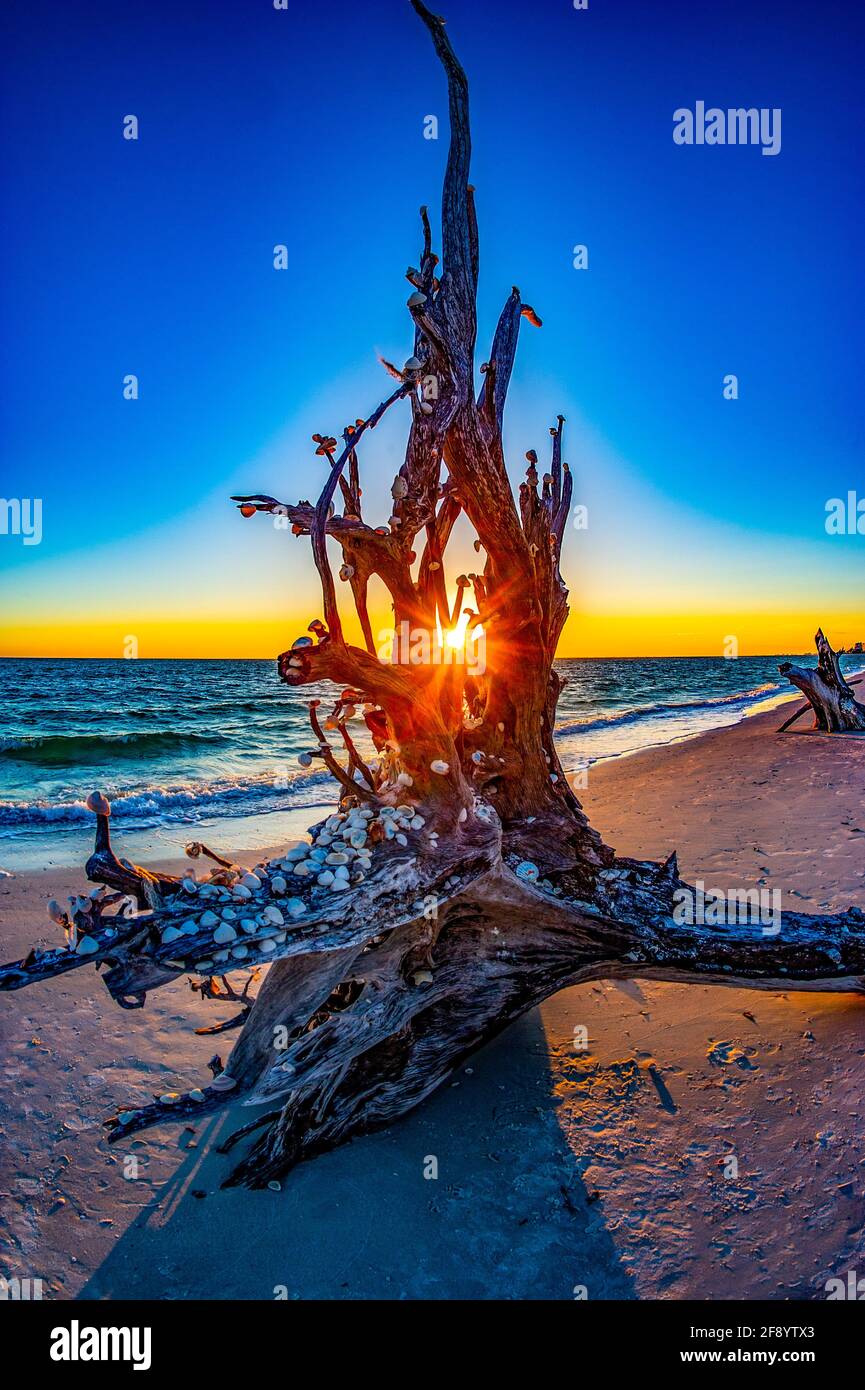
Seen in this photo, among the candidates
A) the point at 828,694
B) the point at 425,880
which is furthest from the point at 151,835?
the point at 828,694

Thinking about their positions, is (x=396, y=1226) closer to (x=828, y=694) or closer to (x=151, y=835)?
(x=151, y=835)

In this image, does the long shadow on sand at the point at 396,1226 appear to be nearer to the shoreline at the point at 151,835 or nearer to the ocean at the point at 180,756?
the ocean at the point at 180,756

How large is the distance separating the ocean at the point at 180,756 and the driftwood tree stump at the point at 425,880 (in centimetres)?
356

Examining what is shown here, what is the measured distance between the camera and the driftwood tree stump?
10.1 feet

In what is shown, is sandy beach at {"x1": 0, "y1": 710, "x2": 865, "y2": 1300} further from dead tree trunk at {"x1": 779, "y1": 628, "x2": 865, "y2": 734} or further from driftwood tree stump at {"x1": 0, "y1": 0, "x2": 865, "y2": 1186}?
dead tree trunk at {"x1": 779, "y1": 628, "x2": 865, "y2": 734}

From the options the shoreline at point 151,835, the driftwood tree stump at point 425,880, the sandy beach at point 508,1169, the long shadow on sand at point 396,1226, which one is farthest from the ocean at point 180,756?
the long shadow on sand at point 396,1226

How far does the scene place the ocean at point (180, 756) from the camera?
11259mm

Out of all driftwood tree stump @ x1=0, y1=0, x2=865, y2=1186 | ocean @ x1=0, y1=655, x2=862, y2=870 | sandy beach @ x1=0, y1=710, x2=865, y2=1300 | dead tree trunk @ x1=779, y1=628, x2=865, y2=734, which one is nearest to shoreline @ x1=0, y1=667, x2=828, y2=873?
ocean @ x1=0, y1=655, x2=862, y2=870

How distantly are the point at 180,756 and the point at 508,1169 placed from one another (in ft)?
60.8

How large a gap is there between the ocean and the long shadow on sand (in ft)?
16.3

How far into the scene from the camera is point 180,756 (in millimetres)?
20344

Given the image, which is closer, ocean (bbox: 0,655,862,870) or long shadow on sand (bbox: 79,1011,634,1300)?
long shadow on sand (bbox: 79,1011,634,1300)

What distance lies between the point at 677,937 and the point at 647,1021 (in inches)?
38.5
